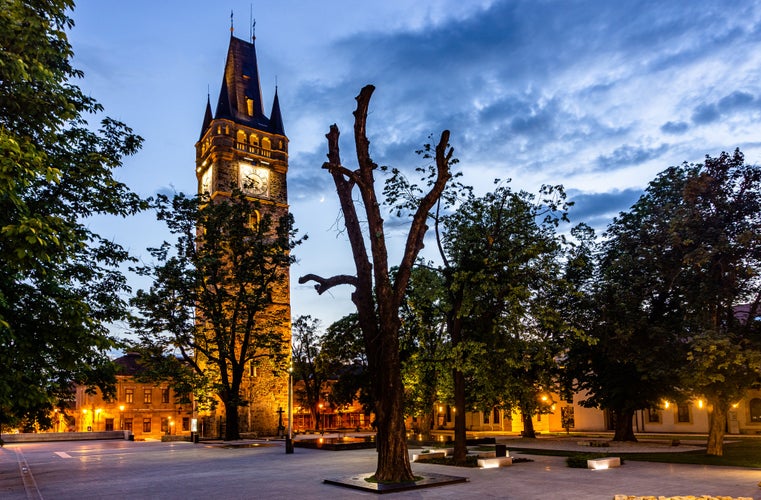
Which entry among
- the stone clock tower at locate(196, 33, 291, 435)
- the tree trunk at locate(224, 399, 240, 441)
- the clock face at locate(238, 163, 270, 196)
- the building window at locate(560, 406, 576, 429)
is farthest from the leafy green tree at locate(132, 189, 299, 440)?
the building window at locate(560, 406, 576, 429)

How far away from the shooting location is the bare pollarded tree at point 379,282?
15.8 metres

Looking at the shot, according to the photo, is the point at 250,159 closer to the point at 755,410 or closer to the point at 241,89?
the point at 241,89

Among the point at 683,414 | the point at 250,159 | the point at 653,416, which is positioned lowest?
the point at 653,416

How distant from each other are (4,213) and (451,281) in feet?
49.1

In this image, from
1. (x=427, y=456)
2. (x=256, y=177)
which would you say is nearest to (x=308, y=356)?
(x=256, y=177)

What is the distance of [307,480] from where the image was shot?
55.9 ft

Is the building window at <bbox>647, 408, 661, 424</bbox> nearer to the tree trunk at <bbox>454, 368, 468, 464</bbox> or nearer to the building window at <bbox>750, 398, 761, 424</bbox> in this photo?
the building window at <bbox>750, 398, 761, 424</bbox>

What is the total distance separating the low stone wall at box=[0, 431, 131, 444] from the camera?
42250 mm

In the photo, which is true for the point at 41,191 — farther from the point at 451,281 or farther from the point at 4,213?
the point at 451,281

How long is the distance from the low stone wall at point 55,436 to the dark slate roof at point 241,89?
96.6ft

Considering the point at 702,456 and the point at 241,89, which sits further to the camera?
the point at 241,89

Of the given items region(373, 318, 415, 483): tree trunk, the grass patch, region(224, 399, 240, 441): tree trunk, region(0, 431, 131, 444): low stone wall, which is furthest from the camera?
region(0, 431, 131, 444): low stone wall

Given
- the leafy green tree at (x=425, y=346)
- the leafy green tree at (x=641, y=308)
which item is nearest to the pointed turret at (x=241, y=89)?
the leafy green tree at (x=425, y=346)

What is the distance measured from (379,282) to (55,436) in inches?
1526
